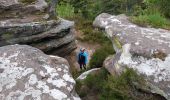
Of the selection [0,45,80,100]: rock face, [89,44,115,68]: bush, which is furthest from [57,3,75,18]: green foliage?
[0,45,80,100]: rock face

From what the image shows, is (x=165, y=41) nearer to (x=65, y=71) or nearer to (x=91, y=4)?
(x=65, y=71)

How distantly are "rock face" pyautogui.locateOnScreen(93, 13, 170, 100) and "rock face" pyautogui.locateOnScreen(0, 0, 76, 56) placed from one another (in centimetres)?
352

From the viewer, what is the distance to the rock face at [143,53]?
759 centimetres

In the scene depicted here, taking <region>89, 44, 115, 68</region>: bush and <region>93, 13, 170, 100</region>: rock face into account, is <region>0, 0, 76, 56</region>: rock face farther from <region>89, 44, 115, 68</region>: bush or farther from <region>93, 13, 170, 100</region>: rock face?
<region>93, 13, 170, 100</region>: rock face

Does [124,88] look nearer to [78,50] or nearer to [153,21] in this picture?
[153,21]

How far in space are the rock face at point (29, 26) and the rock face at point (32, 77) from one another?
3.21 metres

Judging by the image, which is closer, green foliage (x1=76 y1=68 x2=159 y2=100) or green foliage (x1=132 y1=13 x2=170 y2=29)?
green foliage (x1=76 y1=68 x2=159 y2=100)

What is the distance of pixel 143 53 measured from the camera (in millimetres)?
8016

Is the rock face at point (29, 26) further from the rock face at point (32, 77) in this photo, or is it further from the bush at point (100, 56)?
the rock face at point (32, 77)

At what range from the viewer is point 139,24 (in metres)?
9.71

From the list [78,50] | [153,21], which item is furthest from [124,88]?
[78,50]

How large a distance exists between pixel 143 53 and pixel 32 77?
2614 mm

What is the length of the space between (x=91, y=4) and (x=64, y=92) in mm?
12964

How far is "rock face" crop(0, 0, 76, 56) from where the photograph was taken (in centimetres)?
1165
